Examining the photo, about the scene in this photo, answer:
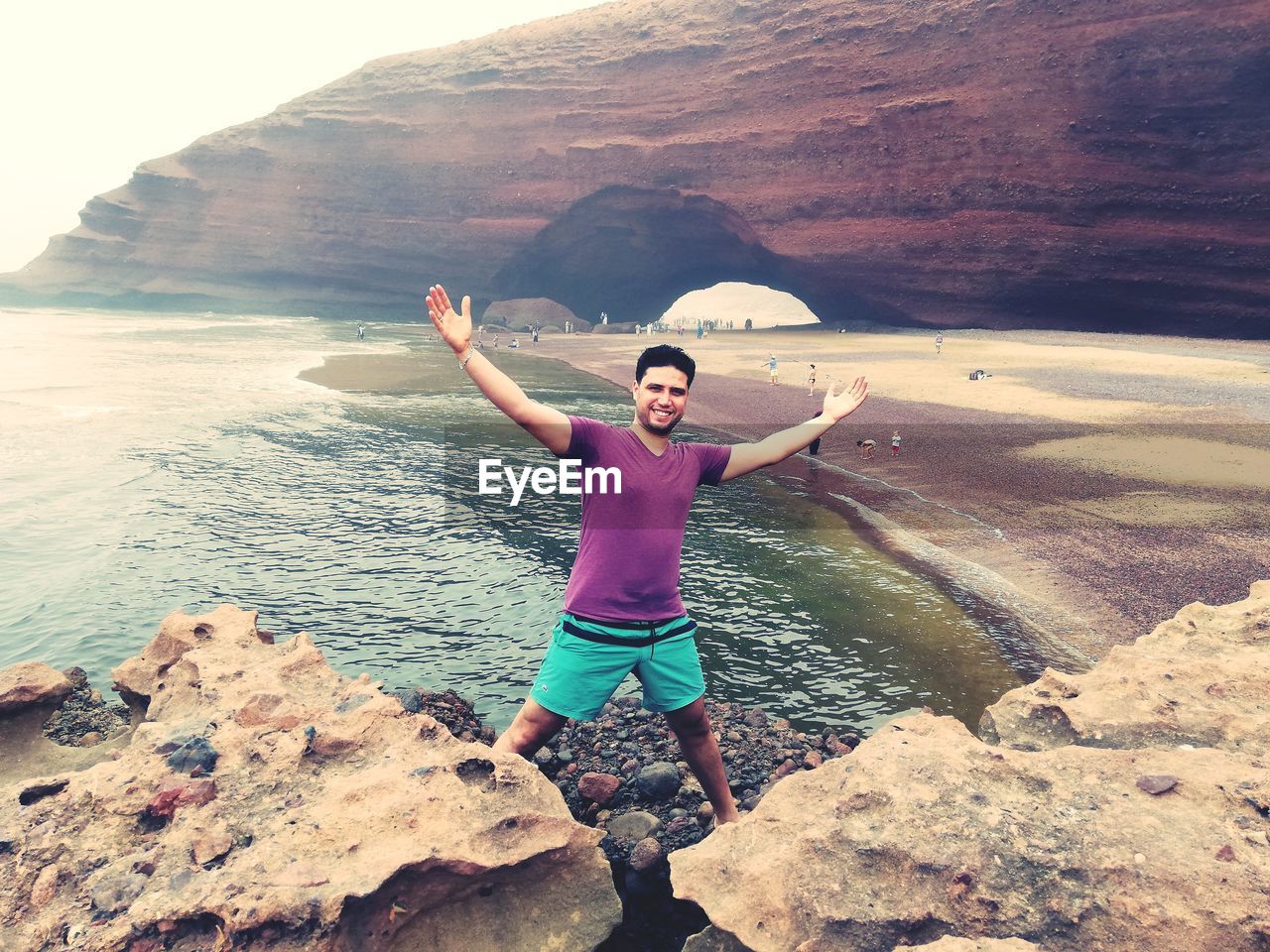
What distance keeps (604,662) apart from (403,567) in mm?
6611

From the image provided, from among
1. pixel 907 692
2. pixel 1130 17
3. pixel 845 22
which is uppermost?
pixel 845 22

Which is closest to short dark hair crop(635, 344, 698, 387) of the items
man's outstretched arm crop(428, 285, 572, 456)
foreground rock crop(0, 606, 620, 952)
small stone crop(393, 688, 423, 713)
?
man's outstretched arm crop(428, 285, 572, 456)

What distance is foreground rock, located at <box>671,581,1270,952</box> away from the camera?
237cm

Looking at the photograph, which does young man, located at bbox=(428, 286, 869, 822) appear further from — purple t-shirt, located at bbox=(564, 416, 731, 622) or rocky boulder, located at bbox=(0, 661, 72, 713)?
rocky boulder, located at bbox=(0, 661, 72, 713)

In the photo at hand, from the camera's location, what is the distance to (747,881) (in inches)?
106

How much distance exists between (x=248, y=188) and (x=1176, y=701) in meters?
78.5

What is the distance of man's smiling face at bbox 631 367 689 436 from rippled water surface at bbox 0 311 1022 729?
379cm

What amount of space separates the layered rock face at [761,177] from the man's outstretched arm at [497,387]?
4443cm

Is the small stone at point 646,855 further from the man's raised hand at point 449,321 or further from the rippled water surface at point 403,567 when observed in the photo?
the man's raised hand at point 449,321

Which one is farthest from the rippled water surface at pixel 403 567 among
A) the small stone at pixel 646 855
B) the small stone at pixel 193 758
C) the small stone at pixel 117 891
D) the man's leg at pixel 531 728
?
→ the small stone at pixel 117 891

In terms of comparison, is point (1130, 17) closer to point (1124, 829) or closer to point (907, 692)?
point (907, 692)

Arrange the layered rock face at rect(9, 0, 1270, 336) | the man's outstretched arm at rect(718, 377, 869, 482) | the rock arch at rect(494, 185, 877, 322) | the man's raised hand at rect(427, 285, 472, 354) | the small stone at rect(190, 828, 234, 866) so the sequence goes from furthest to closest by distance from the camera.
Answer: the rock arch at rect(494, 185, 877, 322) < the layered rock face at rect(9, 0, 1270, 336) < the man's outstretched arm at rect(718, 377, 869, 482) < the man's raised hand at rect(427, 285, 472, 354) < the small stone at rect(190, 828, 234, 866)

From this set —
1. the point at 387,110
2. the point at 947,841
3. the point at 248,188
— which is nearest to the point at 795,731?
the point at 947,841

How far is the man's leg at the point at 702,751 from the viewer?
3.47 m
